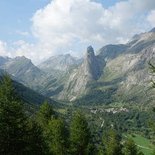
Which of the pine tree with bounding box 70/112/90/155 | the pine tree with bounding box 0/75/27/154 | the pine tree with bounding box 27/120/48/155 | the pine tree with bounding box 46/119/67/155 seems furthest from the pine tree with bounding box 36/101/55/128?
the pine tree with bounding box 0/75/27/154

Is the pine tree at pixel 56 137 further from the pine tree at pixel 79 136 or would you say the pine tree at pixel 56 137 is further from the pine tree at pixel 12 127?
the pine tree at pixel 12 127

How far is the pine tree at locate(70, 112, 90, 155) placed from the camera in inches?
2899

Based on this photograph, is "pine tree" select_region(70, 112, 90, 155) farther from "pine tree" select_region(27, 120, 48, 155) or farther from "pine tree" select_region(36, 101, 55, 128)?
"pine tree" select_region(27, 120, 48, 155)

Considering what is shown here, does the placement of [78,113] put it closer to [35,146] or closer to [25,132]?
[35,146]

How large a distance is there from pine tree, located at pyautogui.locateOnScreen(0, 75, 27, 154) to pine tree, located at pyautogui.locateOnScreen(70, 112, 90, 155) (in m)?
28.5

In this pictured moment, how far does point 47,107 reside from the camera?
74188mm

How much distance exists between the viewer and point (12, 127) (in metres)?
43.5

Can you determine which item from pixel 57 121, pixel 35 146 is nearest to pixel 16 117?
pixel 35 146

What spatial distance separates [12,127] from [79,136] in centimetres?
3165

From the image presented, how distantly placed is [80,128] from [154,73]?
41.0 meters

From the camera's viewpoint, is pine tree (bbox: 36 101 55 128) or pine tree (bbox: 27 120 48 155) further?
pine tree (bbox: 36 101 55 128)

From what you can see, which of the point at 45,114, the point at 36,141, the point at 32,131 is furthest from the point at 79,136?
the point at 32,131

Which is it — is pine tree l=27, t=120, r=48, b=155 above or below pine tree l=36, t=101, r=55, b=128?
below

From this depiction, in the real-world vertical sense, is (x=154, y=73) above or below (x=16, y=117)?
above
